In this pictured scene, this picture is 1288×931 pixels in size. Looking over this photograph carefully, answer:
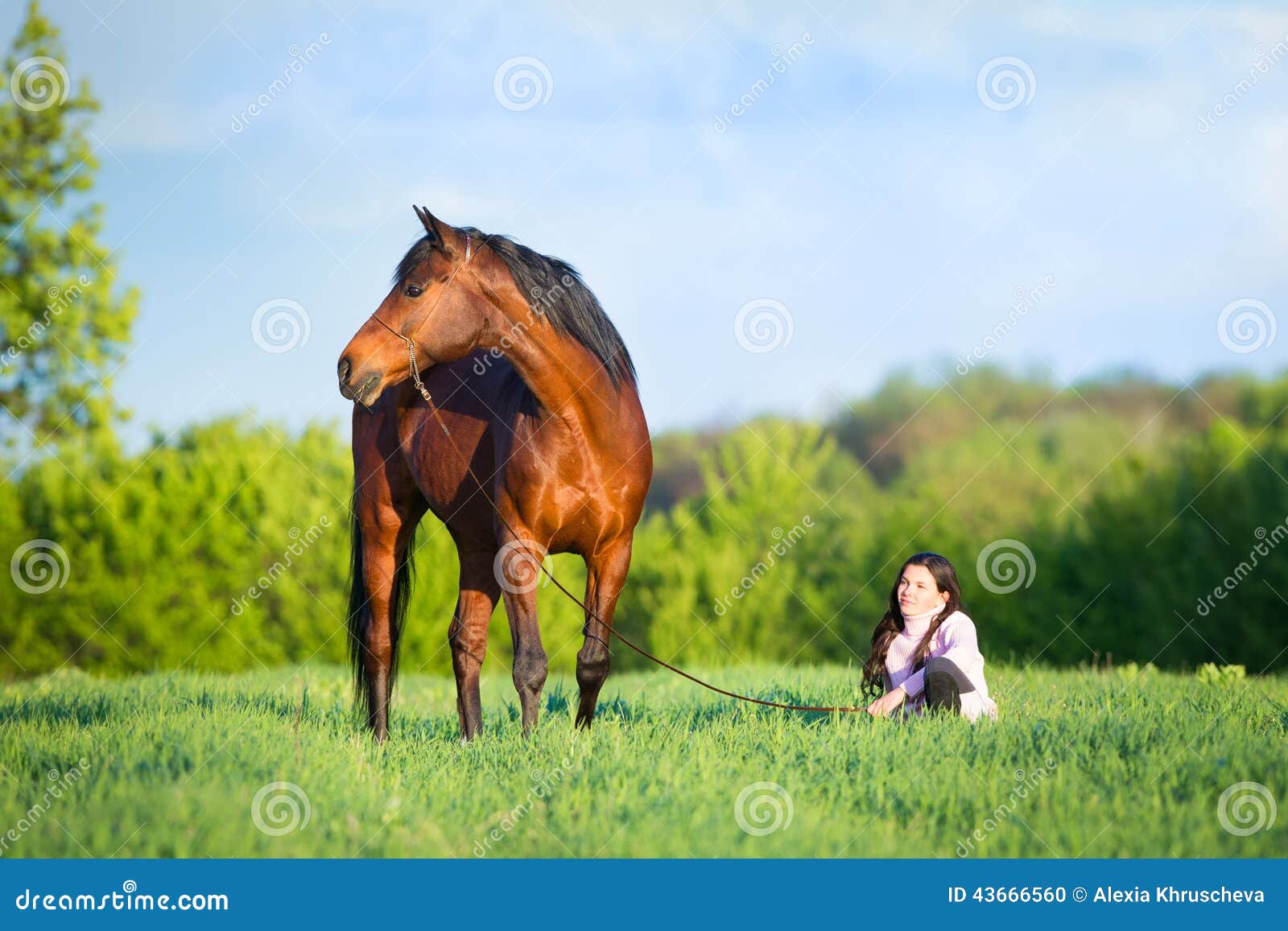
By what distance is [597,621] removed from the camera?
5941mm

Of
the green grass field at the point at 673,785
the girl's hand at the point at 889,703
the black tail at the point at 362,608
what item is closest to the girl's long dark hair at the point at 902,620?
the girl's hand at the point at 889,703

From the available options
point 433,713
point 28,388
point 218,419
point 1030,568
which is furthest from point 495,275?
point 218,419

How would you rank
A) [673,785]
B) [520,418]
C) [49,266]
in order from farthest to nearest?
[49,266]
[520,418]
[673,785]

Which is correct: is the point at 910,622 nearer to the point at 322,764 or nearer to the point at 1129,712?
the point at 1129,712

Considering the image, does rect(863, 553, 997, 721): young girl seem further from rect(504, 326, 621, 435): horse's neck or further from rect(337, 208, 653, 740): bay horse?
rect(504, 326, 621, 435): horse's neck

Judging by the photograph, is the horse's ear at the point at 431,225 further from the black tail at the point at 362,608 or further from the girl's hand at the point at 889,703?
the girl's hand at the point at 889,703

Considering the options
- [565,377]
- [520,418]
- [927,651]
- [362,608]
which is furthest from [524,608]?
[927,651]

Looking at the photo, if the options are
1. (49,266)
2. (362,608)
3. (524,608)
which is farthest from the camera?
(49,266)

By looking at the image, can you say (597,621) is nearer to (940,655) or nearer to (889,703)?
(889,703)

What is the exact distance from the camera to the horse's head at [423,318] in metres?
5.41

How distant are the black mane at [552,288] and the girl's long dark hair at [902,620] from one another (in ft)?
6.27

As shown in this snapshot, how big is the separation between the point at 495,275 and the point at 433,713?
368cm

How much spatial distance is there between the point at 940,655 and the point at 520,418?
8.08 ft

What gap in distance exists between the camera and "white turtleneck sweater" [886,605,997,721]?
546 centimetres
